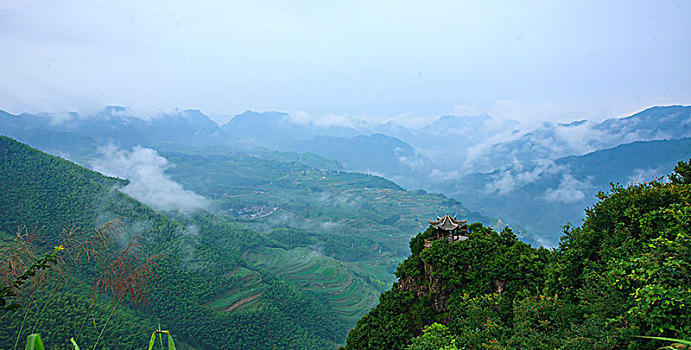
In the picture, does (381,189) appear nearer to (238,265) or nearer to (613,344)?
(238,265)

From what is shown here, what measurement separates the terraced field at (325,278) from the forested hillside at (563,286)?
46303 millimetres

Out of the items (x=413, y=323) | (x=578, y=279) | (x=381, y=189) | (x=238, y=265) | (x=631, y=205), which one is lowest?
(x=238, y=265)

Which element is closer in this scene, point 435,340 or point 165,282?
point 435,340

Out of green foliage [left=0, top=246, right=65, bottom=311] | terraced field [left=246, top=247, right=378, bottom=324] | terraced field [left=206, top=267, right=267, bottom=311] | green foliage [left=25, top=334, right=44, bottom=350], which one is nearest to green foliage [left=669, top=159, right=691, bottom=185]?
green foliage [left=25, top=334, right=44, bottom=350]

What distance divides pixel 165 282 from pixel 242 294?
12020mm

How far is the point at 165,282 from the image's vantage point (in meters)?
52.6

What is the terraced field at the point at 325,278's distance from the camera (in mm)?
66125

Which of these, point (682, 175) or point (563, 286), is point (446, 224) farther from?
point (682, 175)

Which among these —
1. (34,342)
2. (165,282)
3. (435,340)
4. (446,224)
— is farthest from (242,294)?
(34,342)

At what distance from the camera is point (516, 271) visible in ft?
53.2

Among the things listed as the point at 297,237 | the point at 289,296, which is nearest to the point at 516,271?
the point at 289,296

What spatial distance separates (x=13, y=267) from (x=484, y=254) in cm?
1770

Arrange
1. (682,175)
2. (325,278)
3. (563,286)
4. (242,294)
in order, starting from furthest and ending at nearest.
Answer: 1. (325,278)
2. (242,294)
3. (682,175)
4. (563,286)

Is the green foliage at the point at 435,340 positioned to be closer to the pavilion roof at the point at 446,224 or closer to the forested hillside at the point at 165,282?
the pavilion roof at the point at 446,224
